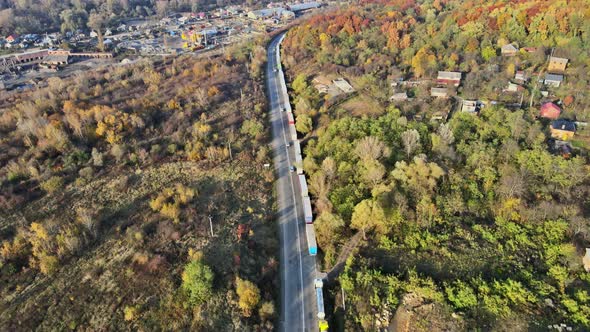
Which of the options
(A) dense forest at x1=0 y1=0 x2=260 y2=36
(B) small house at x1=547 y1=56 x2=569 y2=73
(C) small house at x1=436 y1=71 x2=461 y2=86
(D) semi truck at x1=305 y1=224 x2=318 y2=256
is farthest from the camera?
(A) dense forest at x1=0 y1=0 x2=260 y2=36

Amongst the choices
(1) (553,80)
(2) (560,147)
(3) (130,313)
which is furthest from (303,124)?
(1) (553,80)

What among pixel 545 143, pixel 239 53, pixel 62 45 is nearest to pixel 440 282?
pixel 545 143

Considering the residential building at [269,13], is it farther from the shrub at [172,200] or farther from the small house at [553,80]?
the shrub at [172,200]

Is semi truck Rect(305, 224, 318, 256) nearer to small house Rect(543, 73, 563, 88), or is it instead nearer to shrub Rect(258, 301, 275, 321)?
shrub Rect(258, 301, 275, 321)

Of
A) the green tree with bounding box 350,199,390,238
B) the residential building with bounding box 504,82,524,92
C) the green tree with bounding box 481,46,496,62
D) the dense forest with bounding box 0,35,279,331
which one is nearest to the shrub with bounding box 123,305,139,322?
the dense forest with bounding box 0,35,279,331

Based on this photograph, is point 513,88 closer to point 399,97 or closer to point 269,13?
point 399,97

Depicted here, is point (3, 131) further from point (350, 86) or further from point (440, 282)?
point (440, 282)
